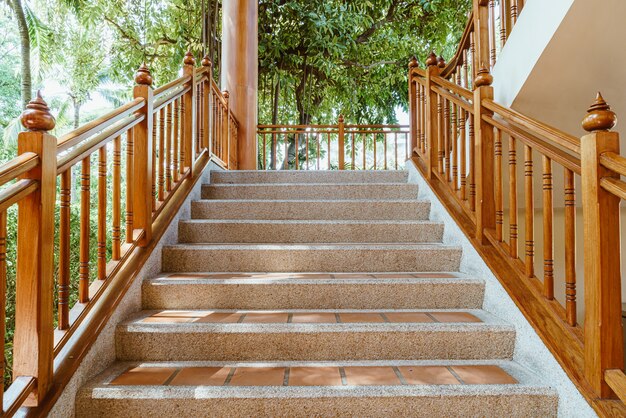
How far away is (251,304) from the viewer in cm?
197

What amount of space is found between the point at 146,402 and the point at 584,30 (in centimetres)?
238

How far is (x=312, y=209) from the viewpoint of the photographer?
9.27 feet

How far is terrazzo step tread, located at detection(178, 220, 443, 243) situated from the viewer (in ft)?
8.33

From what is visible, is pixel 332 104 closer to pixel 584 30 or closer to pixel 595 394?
pixel 584 30

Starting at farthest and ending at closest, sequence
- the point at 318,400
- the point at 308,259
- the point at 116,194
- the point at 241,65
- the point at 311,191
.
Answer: the point at 241,65, the point at 311,191, the point at 308,259, the point at 116,194, the point at 318,400

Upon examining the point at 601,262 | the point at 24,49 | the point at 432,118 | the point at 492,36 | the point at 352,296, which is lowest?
the point at 352,296

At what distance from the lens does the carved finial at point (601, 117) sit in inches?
50.3

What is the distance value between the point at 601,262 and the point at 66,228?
1.80 metres

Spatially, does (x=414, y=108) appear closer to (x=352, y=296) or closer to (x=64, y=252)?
(x=352, y=296)

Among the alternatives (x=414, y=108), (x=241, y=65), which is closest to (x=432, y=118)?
(x=414, y=108)

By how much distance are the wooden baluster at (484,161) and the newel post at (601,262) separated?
715mm

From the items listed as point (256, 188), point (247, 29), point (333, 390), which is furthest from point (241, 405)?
point (247, 29)

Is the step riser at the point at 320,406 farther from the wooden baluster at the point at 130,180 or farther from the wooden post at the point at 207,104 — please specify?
the wooden post at the point at 207,104

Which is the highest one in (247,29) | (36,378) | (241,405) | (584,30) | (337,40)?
A: (337,40)
